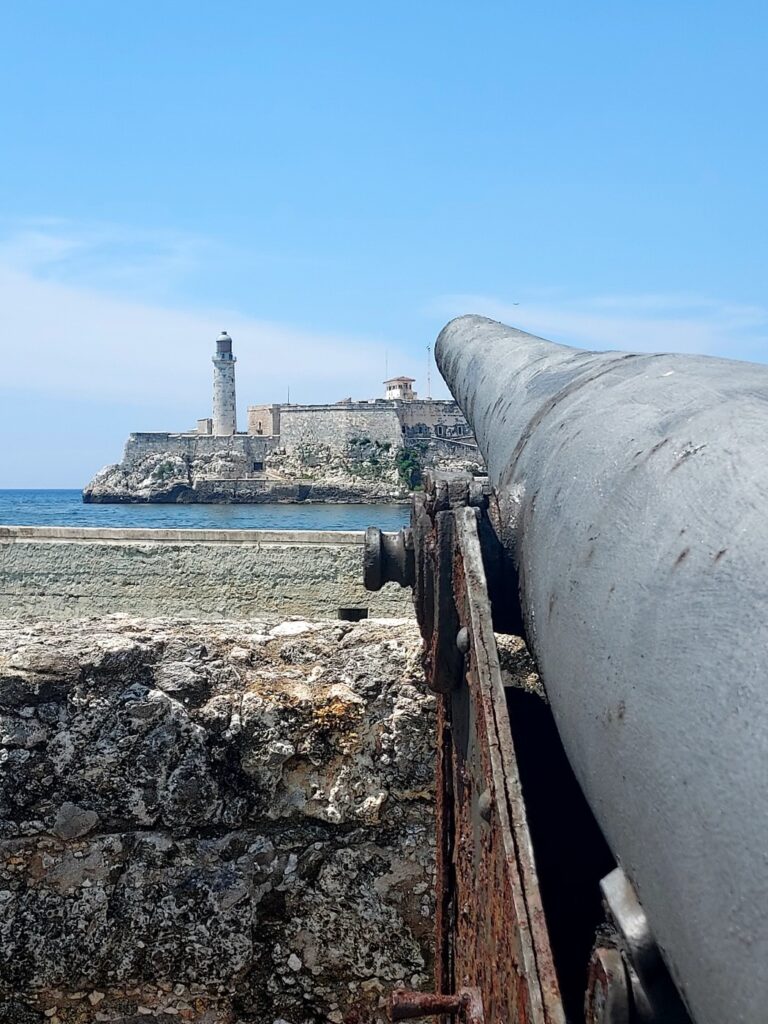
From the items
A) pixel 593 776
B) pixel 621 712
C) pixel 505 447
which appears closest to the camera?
pixel 621 712

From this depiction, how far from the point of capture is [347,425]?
250 feet

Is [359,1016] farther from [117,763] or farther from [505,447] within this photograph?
[505,447]

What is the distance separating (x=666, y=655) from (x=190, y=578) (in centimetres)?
452

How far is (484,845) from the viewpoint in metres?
1.62

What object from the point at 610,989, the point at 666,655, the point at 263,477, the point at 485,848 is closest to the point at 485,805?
the point at 485,848

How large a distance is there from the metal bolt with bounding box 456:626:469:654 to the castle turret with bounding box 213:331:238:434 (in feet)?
269

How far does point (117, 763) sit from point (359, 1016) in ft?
3.40

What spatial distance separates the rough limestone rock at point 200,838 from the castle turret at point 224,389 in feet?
265

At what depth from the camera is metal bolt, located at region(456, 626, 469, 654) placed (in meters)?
1.86

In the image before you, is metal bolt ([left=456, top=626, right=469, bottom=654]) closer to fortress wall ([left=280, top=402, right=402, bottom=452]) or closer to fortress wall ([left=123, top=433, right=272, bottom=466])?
fortress wall ([left=280, top=402, right=402, bottom=452])

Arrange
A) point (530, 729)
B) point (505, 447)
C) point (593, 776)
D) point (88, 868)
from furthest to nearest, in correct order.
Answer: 1. point (88, 868)
2. point (505, 447)
3. point (530, 729)
4. point (593, 776)

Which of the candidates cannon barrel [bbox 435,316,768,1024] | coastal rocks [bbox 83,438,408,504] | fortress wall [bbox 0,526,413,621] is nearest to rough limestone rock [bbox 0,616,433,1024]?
cannon barrel [bbox 435,316,768,1024]

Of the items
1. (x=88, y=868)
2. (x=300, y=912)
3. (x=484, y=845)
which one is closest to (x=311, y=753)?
(x=300, y=912)

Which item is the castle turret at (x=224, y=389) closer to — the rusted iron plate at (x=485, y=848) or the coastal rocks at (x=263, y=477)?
the coastal rocks at (x=263, y=477)
